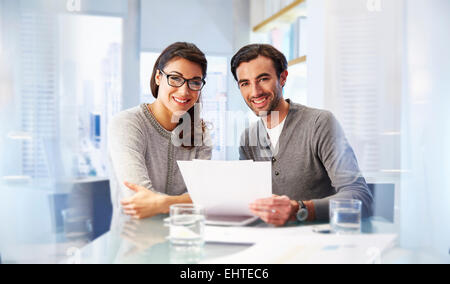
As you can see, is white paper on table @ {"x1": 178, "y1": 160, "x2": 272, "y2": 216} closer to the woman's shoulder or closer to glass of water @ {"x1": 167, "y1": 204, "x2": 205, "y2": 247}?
glass of water @ {"x1": 167, "y1": 204, "x2": 205, "y2": 247}

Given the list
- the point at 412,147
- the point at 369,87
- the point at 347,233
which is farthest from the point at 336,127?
the point at 347,233

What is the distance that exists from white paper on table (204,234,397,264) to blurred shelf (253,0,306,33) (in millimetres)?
1089

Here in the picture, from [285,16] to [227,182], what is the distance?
3.62ft

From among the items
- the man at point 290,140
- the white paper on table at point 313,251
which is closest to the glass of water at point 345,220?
the white paper on table at point 313,251

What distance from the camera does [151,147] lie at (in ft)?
4.61

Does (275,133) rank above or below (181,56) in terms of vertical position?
below

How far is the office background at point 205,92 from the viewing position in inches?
63.6

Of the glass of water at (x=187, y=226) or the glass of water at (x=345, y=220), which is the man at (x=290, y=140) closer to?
the glass of water at (x=345, y=220)

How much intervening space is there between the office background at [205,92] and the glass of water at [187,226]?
2.71 ft

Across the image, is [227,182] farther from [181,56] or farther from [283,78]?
[283,78]

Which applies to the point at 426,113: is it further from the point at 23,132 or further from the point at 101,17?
the point at 23,132

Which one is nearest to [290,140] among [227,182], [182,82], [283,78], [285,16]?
[283,78]

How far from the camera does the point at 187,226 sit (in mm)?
817
